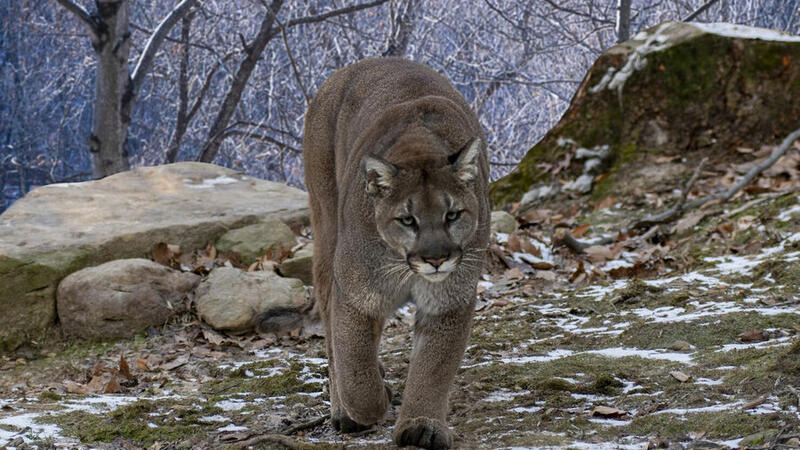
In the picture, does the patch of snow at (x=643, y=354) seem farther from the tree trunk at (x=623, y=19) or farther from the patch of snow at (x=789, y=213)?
the tree trunk at (x=623, y=19)

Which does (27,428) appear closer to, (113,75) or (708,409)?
(708,409)

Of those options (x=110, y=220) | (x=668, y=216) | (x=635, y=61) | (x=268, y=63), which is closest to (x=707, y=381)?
(x=668, y=216)

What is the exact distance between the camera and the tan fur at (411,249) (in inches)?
153

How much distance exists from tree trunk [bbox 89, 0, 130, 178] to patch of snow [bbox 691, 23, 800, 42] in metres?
7.48

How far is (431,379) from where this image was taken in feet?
13.3

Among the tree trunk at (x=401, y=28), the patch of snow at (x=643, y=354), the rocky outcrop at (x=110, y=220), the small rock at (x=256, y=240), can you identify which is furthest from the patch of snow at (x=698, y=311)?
the tree trunk at (x=401, y=28)

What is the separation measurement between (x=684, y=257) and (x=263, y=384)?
3.82m

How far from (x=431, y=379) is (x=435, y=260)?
0.63 m

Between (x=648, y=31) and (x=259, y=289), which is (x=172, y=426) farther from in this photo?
(x=648, y=31)

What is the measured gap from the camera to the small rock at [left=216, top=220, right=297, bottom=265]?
8406 millimetres

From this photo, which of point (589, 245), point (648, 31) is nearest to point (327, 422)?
point (589, 245)

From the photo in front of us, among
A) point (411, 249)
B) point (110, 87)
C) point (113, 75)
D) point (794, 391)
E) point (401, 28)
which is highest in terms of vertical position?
point (401, 28)

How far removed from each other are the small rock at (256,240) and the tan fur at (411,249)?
3.77 metres

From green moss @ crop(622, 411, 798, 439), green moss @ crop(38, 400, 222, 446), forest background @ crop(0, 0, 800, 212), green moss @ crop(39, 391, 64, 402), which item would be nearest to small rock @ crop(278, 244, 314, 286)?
green moss @ crop(39, 391, 64, 402)
